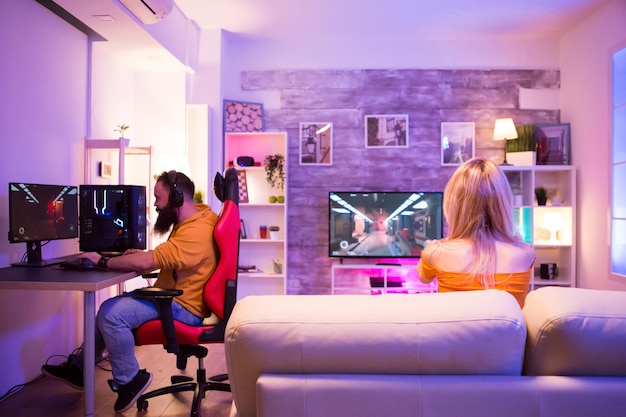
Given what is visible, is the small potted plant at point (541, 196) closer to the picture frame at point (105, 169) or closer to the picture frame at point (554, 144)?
the picture frame at point (554, 144)

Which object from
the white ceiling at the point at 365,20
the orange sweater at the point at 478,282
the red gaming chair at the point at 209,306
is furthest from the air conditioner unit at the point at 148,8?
the orange sweater at the point at 478,282

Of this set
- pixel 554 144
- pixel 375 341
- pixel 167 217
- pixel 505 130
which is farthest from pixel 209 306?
pixel 554 144

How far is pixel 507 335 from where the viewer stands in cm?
111

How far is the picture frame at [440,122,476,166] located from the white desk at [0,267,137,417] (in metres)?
3.78

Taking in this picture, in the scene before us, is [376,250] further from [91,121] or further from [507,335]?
[507,335]

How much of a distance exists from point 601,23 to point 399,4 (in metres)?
1.88

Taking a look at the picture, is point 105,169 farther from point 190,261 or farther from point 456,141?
point 456,141

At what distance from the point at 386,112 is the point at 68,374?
3965 millimetres

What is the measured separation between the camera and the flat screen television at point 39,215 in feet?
9.61

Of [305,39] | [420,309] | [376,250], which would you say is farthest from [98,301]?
[420,309]

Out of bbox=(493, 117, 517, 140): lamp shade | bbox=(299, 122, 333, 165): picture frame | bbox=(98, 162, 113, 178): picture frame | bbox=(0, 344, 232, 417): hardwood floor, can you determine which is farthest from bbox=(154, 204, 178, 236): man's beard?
bbox=(493, 117, 517, 140): lamp shade

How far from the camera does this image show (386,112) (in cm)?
561

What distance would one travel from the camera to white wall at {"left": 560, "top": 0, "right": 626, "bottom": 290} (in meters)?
4.67

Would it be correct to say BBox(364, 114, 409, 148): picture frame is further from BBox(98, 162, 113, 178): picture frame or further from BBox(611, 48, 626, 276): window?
BBox(98, 162, 113, 178): picture frame
